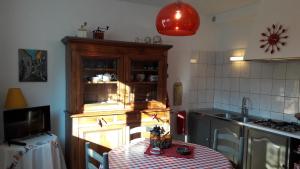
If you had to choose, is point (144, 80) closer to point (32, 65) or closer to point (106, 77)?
point (106, 77)

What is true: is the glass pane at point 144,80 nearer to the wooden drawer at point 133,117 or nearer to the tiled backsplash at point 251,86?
the wooden drawer at point 133,117

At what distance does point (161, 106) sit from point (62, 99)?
124 cm

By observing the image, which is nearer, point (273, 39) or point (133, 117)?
point (273, 39)

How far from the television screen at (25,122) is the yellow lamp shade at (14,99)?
0.32ft

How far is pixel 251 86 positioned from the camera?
362 cm

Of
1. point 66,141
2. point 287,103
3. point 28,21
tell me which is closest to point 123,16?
point 28,21

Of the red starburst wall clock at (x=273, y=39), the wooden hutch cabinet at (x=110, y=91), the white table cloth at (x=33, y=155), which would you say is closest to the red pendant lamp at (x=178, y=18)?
the wooden hutch cabinet at (x=110, y=91)

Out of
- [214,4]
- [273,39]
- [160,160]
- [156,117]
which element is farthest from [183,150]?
[214,4]

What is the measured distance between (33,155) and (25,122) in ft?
1.25

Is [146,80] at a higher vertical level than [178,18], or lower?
lower

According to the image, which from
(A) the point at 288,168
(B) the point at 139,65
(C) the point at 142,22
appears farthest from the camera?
(C) the point at 142,22

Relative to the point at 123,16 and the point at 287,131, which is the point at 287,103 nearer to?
the point at 287,131

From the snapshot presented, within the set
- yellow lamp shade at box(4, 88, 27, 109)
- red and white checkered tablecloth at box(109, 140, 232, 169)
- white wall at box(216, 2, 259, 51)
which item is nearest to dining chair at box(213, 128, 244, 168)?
red and white checkered tablecloth at box(109, 140, 232, 169)

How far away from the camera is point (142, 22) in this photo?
A: 140 inches
